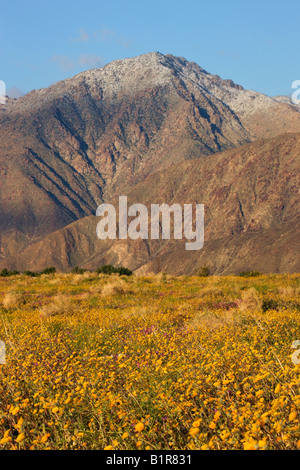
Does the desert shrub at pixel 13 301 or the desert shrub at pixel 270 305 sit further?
the desert shrub at pixel 13 301

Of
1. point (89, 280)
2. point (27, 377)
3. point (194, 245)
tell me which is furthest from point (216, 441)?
point (194, 245)

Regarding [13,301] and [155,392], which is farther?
[13,301]

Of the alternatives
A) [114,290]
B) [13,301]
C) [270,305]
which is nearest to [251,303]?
[270,305]

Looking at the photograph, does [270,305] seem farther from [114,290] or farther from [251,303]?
[114,290]

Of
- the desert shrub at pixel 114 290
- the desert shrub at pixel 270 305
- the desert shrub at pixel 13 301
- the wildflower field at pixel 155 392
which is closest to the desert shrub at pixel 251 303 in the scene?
the desert shrub at pixel 270 305

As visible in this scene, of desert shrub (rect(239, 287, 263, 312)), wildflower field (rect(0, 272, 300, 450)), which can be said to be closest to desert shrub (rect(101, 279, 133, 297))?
desert shrub (rect(239, 287, 263, 312))

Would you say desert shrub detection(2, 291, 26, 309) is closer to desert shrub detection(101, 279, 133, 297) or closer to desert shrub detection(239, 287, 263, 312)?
desert shrub detection(101, 279, 133, 297)

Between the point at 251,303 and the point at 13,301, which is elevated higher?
the point at 251,303

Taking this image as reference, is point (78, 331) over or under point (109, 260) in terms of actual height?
over

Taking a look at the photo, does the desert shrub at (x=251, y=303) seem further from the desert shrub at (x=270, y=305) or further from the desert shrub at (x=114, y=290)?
the desert shrub at (x=114, y=290)

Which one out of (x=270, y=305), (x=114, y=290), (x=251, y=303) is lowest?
→ (x=114, y=290)

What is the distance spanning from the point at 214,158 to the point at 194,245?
51.4 meters

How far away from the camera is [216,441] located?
3998 mm
